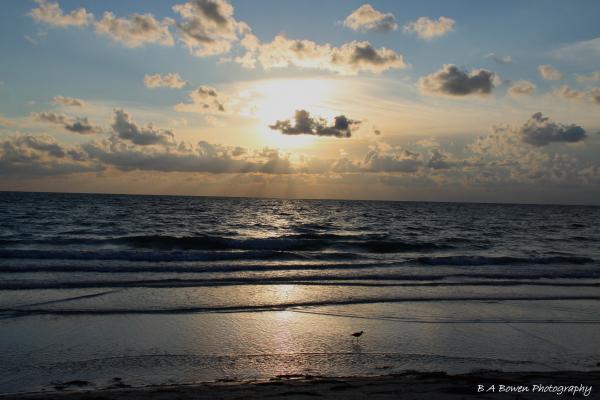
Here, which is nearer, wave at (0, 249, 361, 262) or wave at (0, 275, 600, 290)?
wave at (0, 275, 600, 290)

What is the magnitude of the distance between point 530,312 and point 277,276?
33.5ft

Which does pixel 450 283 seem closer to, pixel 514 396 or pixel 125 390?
pixel 514 396

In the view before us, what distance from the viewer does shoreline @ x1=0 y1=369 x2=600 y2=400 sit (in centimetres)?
683

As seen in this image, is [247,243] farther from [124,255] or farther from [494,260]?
[494,260]

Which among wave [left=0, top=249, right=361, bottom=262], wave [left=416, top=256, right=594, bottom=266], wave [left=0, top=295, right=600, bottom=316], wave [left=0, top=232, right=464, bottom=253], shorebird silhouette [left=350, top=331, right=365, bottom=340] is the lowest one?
wave [left=0, top=232, right=464, bottom=253]

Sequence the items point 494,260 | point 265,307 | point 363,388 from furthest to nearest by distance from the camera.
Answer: point 494,260 < point 265,307 < point 363,388

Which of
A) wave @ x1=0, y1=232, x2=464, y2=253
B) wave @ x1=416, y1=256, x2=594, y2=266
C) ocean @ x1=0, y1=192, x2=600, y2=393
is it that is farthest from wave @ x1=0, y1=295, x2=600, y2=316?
wave @ x1=0, y1=232, x2=464, y2=253

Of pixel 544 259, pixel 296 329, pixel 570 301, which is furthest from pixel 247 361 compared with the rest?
pixel 544 259

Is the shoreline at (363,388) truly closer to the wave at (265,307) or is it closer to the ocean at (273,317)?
the ocean at (273,317)

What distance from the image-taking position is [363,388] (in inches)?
282

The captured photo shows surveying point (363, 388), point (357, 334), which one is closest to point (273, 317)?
point (357, 334)

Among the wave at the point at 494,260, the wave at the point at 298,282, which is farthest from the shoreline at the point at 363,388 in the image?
the wave at the point at 494,260

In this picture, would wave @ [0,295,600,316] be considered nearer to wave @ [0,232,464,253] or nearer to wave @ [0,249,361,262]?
wave @ [0,249,361,262]

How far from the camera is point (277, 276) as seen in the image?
64.2ft
